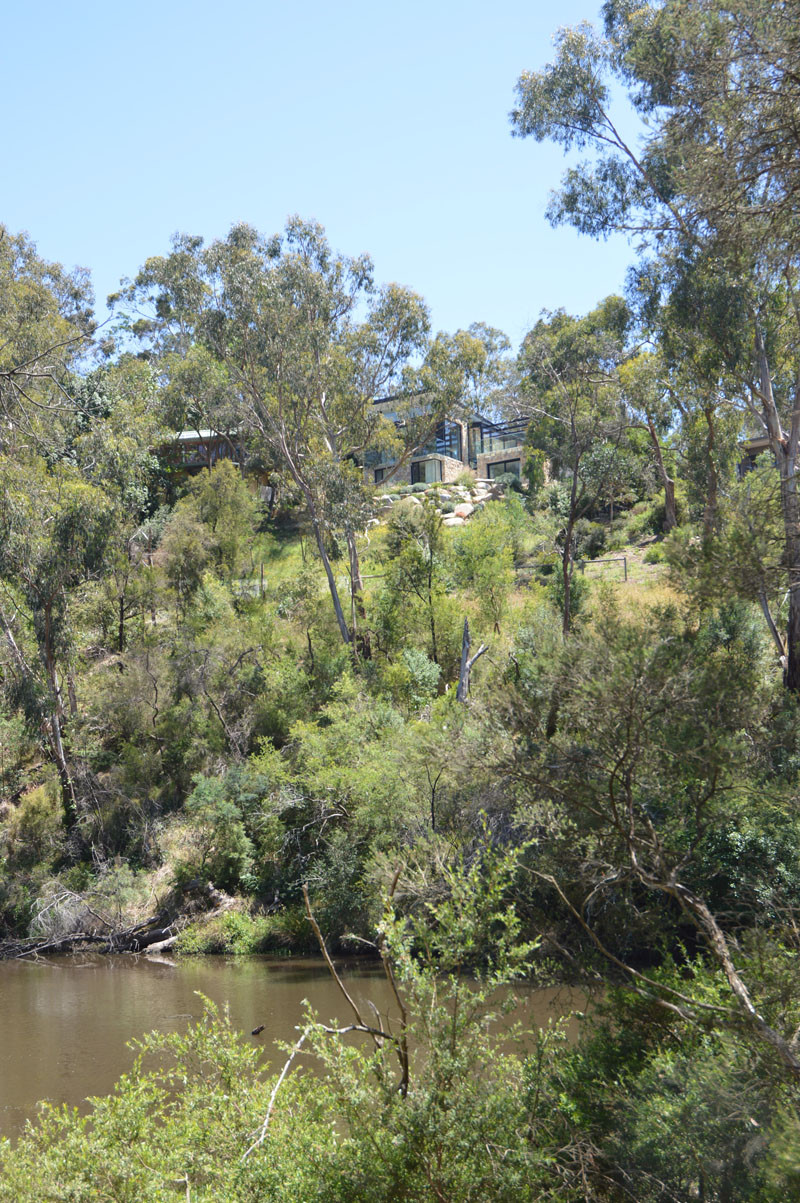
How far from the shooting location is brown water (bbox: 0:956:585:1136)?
12062 millimetres

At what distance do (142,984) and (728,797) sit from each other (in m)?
11.9

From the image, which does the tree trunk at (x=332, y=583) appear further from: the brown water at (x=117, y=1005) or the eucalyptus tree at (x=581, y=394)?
the brown water at (x=117, y=1005)

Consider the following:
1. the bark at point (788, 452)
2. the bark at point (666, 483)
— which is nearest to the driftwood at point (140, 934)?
the bark at point (788, 452)

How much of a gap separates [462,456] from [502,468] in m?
2.79

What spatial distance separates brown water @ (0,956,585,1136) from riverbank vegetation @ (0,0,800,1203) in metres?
0.80

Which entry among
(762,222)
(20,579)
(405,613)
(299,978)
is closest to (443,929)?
(762,222)

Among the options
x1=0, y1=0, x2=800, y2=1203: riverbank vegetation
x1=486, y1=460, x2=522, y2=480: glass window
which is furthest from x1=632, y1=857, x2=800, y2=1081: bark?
x1=486, y1=460, x2=522, y2=480: glass window

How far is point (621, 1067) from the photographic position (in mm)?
7246

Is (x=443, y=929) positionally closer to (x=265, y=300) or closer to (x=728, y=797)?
(x=728, y=797)

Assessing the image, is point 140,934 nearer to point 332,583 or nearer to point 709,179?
point 332,583

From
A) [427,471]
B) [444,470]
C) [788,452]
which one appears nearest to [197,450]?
[427,471]

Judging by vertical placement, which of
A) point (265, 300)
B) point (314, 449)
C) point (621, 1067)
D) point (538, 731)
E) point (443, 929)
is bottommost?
point (621, 1067)

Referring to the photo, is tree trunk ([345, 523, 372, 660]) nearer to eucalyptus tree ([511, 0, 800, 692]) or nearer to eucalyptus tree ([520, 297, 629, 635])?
eucalyptus tree ([520, 297, 629, 635])

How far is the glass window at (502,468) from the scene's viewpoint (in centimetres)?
4575
